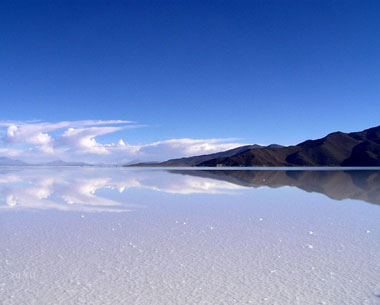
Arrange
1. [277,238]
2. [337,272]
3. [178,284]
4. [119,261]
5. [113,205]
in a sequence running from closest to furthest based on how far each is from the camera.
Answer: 1. [178,284]
2. [337,272]
3. [119,261]
4. [277,238]
5. [113,205]

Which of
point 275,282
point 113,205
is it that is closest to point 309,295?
point 275,282

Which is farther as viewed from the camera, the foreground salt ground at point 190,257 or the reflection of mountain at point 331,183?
the reflection of mountain at point 331,183

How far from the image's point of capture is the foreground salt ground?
490cm

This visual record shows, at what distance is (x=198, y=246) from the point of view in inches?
298

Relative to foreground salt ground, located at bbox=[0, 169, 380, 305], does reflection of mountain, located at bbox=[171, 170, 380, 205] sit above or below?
above

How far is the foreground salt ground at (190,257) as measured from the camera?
193 inches

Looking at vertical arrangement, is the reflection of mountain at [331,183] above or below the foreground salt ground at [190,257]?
above

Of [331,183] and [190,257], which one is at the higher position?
[331,183]

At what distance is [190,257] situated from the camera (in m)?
6.70

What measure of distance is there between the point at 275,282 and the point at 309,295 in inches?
24.2

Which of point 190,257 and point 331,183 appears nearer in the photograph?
point 190,257

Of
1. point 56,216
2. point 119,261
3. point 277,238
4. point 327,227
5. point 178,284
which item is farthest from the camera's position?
point 56,216

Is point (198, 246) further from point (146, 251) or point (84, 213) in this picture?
point (84, 213)

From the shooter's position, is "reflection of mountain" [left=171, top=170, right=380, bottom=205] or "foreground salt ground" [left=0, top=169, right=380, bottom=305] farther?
"reflection of mountain" [left=171, top=170, right=380, bottom=205]
